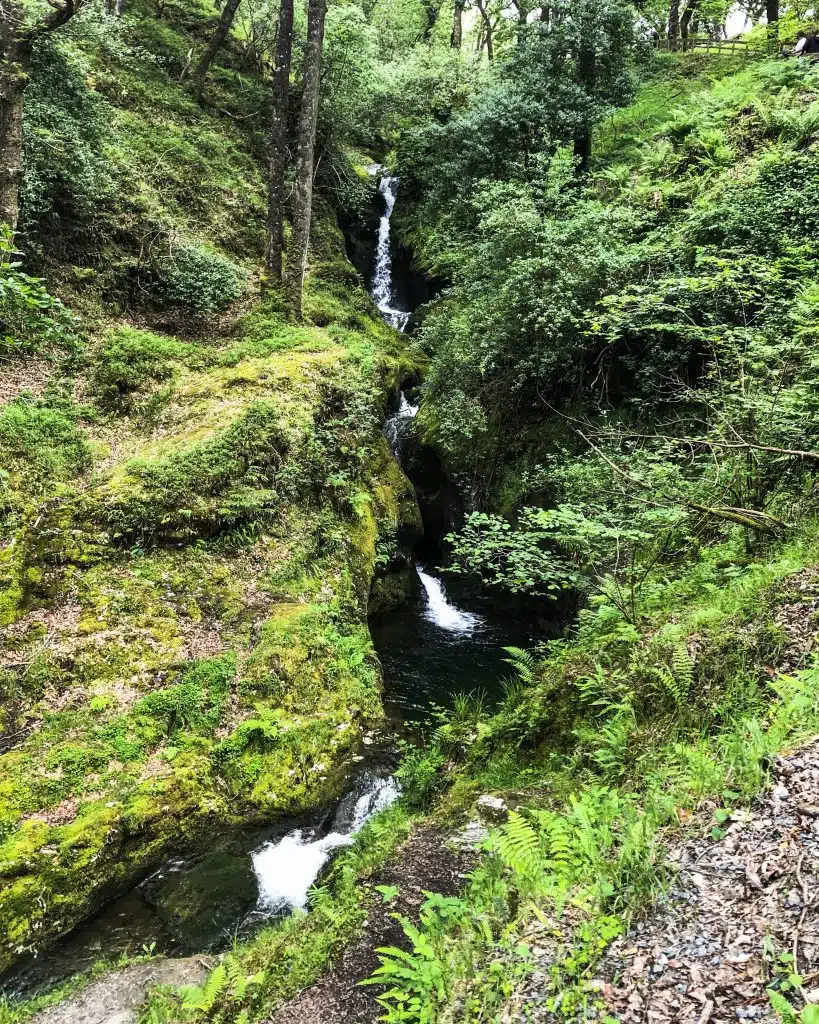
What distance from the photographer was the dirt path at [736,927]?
2234 mm

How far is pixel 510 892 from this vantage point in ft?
11.4

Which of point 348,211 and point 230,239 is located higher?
point 348,211

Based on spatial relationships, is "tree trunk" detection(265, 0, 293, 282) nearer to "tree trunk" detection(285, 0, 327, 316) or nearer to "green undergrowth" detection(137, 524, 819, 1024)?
"tree trunk" detection(285, 0, 327, 316)

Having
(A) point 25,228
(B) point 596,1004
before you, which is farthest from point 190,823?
(A) point 25,228

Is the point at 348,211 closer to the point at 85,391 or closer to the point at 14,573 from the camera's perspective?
the point at 85,391

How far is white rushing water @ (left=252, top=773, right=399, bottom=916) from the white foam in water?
5.57 m

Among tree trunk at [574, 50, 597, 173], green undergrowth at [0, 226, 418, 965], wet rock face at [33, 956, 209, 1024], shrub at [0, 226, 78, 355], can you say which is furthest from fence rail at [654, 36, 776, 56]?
wet rock face at [33, 956, 209, 1024]

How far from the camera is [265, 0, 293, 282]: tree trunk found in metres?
11.9

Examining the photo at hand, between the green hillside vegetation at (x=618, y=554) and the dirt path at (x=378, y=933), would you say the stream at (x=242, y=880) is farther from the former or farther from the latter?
the dirt path at (x=378, y=933)

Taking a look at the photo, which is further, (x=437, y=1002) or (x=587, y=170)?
(x=587, y=170)

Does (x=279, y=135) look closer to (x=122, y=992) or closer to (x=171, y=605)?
(x=171, y=605)

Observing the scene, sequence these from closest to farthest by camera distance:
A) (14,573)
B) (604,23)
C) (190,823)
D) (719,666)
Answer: (719,666) → (190,823) → (14,573) → (604,23)

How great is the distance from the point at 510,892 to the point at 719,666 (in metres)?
2.27

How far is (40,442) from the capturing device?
841 cm
